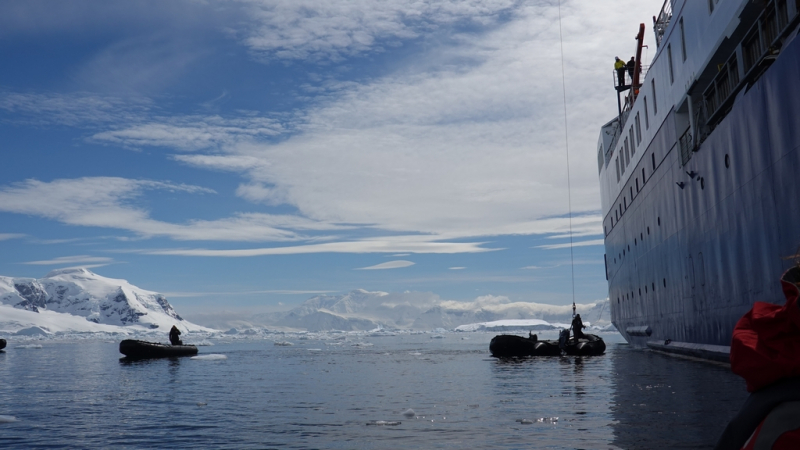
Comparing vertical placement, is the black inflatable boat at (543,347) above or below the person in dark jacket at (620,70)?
below

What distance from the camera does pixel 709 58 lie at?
1761cm

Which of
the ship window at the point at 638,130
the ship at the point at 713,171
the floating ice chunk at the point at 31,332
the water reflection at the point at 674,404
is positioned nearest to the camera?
the water reflection at the point at 674,404

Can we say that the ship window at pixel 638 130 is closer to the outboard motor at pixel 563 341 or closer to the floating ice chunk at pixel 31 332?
the outboard motor at pixel 563 341

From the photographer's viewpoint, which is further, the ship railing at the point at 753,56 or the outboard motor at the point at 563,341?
the outboard motor at the point at 563,341

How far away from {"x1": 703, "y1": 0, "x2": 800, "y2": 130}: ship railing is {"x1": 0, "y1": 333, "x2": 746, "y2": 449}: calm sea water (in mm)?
6917

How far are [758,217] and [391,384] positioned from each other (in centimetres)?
1262

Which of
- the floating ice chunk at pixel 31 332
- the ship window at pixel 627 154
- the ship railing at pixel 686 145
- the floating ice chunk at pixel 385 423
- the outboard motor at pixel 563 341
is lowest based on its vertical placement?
the floating ice chunk at pixel 385 423

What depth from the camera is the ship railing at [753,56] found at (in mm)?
12846

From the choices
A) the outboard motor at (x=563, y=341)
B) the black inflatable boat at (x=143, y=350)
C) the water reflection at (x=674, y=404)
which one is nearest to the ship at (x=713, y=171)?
the water reflection at (x=674, y=404)

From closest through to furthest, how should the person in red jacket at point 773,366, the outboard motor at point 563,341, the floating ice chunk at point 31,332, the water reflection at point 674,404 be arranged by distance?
the person in red jacket at point 773,366, the water reflection at point 674,404, the outboard motor at point 563,341, the floating ice chunk at point 31,332

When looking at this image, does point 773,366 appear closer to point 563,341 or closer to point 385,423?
point 385,423

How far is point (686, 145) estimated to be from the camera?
2011cm

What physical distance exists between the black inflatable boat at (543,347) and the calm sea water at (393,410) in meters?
9.17

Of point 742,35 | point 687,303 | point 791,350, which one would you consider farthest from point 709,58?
point 791,350
